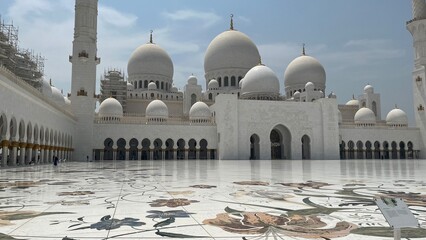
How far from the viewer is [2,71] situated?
1217 cm

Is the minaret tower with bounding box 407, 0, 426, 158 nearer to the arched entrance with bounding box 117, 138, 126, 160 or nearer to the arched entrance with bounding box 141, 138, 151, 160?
the arched entrance with bounding box 141, 138, 151, 160

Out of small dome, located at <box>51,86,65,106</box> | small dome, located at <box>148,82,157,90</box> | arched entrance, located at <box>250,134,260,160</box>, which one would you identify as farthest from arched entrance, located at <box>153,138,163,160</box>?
small dome, located at <box>51,86,65,106</box>

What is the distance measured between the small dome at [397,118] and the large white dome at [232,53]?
45.7 ft

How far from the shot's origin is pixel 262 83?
2914 centimetres

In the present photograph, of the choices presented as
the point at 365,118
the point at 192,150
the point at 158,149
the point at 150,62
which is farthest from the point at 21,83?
the point at 365,118

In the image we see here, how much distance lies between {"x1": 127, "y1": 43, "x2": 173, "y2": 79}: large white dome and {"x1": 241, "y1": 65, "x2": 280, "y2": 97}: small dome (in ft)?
35.8

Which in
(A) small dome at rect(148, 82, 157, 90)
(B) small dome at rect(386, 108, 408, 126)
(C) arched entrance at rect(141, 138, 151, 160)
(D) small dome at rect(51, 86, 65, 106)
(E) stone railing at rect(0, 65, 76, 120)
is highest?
(A) small dome at rect(148, 82, 157, 90)

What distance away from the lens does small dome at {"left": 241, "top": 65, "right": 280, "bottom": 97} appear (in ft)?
95.9

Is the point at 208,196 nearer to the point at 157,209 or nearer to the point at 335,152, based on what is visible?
the point at 157,209

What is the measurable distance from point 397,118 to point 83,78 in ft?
92.4

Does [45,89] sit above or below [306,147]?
above

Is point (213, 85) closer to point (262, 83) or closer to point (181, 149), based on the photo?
point (262, 83)

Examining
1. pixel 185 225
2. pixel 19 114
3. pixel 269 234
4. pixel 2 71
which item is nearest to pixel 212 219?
pixel 185 225

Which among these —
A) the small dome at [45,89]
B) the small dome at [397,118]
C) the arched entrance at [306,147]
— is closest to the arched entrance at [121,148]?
the small dome at [45,89]
